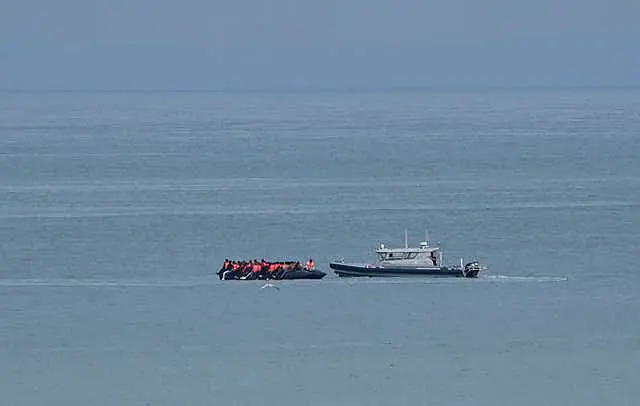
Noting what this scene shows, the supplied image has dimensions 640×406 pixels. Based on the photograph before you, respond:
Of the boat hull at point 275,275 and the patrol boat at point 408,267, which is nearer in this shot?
the boat hull at point 275,275

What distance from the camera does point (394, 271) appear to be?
185 feet

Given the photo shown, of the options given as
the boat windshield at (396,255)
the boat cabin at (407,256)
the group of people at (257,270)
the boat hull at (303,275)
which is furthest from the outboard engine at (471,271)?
the group of people at (257,270)

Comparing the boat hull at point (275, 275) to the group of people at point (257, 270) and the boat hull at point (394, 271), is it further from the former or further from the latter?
the boat hull at point (394, 271)

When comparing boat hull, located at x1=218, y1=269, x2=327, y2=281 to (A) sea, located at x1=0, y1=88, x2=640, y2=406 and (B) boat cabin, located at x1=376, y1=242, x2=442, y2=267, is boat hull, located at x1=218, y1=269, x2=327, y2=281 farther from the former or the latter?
(B) boat cabin, located at x1=376, y1=242, x2=442, y2=267

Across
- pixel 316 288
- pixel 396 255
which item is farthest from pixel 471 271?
pixel 316 288

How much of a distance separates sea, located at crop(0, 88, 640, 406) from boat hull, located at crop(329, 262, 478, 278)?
0.44 m

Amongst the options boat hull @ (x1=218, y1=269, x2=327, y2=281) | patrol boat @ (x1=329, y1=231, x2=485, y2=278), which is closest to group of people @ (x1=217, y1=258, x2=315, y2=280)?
boat hull @ (x1=218, y1=269, x2=327, y2=281)

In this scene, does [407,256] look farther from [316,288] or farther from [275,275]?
[275,275]

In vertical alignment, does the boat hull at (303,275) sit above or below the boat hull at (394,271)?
below

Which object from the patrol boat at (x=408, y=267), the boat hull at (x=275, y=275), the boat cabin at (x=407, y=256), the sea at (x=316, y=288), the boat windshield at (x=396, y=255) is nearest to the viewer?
the sea at (x=316, y=288)

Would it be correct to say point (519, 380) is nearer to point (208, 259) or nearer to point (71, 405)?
point (71, 405)

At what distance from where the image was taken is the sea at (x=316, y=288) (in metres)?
39.7

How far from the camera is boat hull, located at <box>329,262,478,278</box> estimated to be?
55.9 meters

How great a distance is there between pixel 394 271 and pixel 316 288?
127 inches
